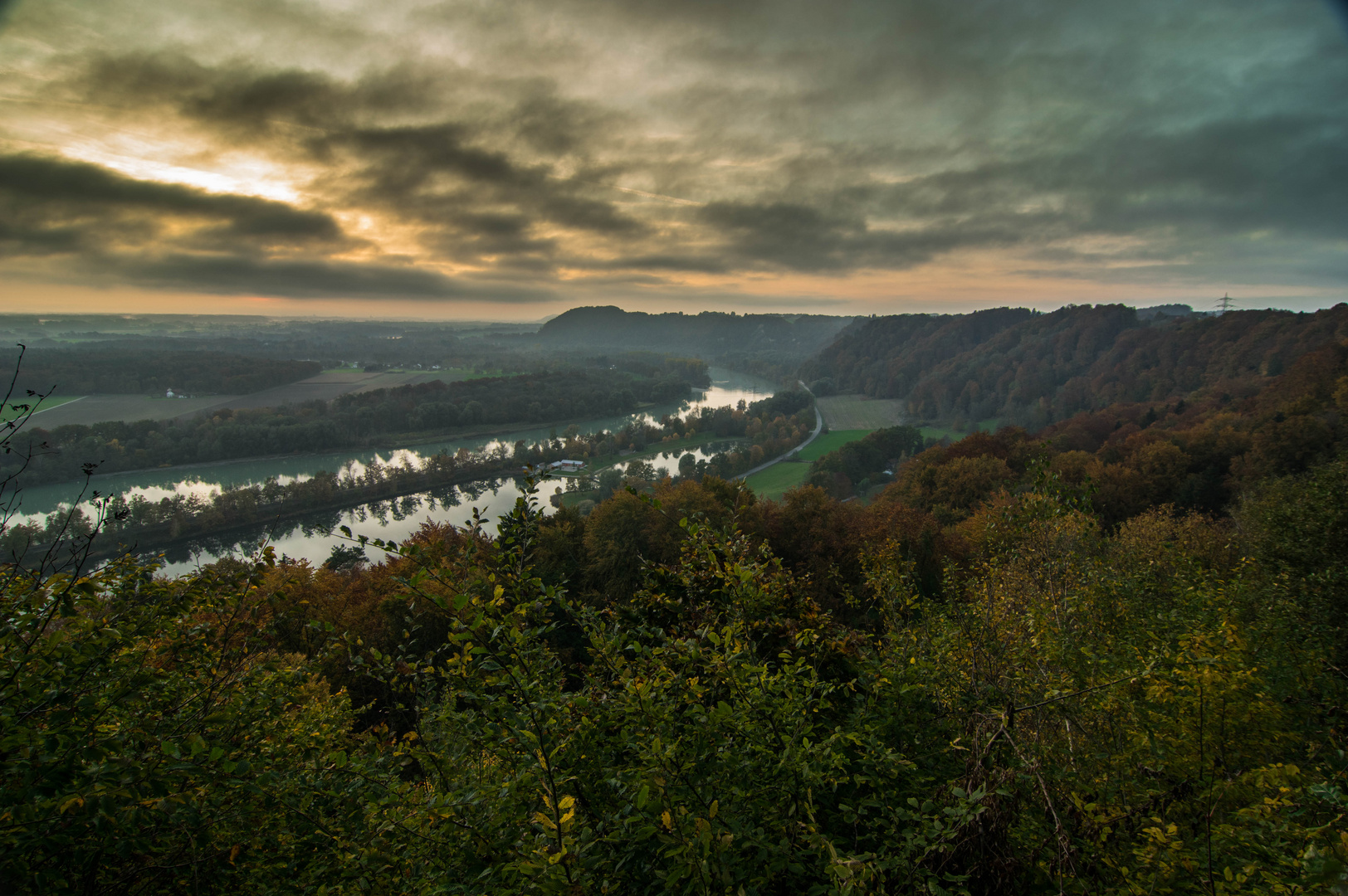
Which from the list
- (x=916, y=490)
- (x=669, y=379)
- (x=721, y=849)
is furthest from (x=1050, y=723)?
(x=669, y=379)

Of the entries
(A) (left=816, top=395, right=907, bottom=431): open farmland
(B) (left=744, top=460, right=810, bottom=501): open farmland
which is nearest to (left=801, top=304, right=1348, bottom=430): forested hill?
(A) (left=816, top=395, right=907, bottom=431): open farmland

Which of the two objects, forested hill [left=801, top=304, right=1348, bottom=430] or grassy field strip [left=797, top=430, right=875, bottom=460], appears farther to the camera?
grassy field strip [left=797, top=430, right=875, bottom=460]

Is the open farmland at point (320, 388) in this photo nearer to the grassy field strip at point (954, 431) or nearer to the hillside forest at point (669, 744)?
the hillside forest at point (669, 744)

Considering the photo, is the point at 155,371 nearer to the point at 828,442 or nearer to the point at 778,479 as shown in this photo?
the point at 778,479

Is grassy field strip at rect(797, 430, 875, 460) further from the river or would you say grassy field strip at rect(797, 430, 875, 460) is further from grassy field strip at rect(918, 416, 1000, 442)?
the river

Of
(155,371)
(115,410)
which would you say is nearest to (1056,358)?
(115,410)
